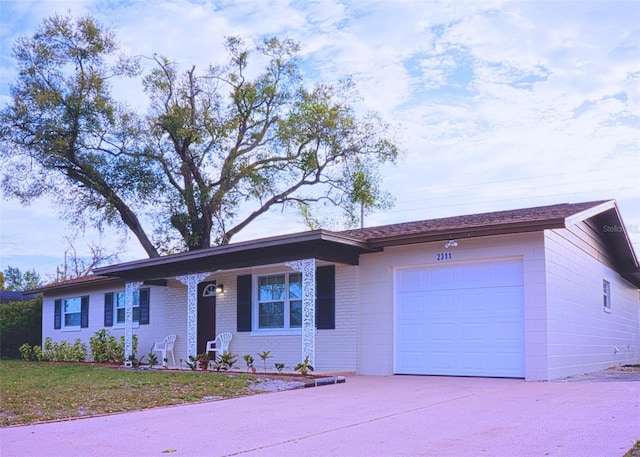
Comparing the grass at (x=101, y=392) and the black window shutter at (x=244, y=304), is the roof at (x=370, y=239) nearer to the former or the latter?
the black window shutter at (x=244, y=304)

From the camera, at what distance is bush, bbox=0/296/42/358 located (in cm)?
2695

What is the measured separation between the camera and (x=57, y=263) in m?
57.6

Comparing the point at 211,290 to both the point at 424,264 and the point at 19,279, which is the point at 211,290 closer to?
the point at 424,264

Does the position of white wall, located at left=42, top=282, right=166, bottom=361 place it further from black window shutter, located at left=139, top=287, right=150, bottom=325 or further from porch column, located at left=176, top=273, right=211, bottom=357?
porch column, located at left=176, top=273, right=211, bottom=357

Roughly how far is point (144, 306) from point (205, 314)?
275 cm

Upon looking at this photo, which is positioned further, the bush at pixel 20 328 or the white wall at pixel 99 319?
the bush at pixel 20 328

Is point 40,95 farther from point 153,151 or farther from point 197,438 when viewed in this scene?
point 197,438

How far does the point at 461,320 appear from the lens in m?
13.8

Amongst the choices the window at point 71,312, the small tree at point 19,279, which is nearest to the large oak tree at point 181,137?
the window at point 71,312

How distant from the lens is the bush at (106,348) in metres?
20.9

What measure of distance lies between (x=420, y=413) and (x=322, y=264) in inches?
295

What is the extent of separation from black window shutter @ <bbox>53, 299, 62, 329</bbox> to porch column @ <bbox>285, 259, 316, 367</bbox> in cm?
1392

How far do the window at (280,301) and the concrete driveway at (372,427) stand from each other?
581 cm

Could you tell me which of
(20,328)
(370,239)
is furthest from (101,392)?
(20,328)
